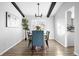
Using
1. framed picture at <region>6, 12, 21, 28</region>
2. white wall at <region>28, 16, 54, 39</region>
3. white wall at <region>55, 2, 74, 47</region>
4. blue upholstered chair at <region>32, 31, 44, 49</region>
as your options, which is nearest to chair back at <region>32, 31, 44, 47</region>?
blue upholstered chair at <region>32, 31, 44, 49</region>

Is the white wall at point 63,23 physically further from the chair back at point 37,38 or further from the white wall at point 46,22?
the white wall at point 46,22

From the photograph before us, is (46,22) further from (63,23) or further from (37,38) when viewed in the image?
(37,38)

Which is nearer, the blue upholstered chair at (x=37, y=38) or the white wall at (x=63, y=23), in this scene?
the blue upholstered chair at (x=37, y=38)

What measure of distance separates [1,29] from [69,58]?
3.74m

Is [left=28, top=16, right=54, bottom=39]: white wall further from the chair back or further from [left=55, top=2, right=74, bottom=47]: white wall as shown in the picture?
the chair back

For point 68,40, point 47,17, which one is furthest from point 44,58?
point 47,17

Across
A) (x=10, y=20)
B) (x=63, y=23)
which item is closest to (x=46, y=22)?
(x=63, y=23)

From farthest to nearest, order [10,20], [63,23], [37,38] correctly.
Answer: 1. [63,23]
2. [10,20]
3. [37,38]

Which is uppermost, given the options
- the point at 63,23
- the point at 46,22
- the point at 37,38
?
the point at 46,22

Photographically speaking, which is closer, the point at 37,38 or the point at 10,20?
the point at 37,38

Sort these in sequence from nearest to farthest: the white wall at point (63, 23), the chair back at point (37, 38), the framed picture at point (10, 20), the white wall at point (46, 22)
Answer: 1. the chair back at point (37, 38)
2. the framed picture at point (10, 20)
3. the white wall at point (63, 23)
4. the white wall at point (46, 22)

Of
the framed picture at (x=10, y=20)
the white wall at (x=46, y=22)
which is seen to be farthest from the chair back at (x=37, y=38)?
the white wall at (x=46, y=22)

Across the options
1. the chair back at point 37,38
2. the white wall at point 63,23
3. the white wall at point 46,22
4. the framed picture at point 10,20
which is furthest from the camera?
the white wall at point 46,22

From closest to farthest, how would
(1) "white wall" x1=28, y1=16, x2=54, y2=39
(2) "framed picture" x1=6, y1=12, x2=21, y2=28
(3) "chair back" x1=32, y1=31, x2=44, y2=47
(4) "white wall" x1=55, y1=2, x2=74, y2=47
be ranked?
(3) "chair back" x1=32, y1=31, x2=44, y2=47
(2) "framed picture" x1=6, y1=12, x2=21, y2=28
(4) "white wall" x1=55, y1=2, x2=74, y2=47
(1) "white wall" x1=28, y1=16, x2=54, y2=39
